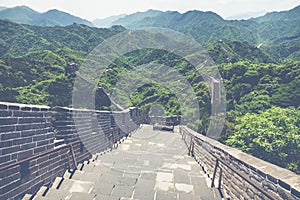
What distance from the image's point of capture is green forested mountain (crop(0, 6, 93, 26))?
151375 mm

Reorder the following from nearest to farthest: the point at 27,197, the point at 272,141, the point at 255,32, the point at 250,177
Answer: the point at 27,197 < the point at 250,177 < the point at 272,141 < the point at 255,32

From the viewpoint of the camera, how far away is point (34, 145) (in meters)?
3.68

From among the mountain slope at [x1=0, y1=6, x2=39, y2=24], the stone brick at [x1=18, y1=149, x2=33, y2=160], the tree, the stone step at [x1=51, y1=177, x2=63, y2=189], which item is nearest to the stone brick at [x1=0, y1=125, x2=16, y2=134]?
the stone brick at [x1=18, y1=149, x2=33, y2=160]

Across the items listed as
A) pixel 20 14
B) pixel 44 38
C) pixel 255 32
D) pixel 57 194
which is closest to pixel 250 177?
pixel 57 194

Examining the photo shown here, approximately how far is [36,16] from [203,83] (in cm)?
→ 16359

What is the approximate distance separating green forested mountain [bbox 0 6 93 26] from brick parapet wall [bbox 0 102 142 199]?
160m

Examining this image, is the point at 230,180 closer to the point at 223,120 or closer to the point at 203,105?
the point at 223,120

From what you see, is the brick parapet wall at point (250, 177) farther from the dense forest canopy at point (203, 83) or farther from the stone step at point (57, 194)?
the dense forest canopy at point (203, 83)

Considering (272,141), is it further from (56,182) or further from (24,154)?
(24,154)

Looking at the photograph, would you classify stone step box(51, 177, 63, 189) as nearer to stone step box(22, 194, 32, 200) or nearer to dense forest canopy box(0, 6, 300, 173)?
stone step box(22, 194, 32, 200)

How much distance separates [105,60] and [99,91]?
22.9 m

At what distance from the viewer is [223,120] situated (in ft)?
88.0

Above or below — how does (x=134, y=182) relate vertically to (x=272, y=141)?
above

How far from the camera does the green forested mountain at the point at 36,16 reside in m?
151
